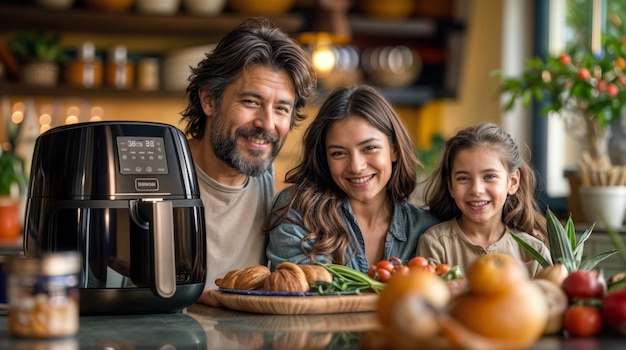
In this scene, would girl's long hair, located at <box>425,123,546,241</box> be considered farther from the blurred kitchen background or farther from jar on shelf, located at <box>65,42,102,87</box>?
jar on shelf, located at <box>65,42,102,87</box>

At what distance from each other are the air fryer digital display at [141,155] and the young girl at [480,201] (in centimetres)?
77

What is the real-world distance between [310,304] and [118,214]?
0.39 meters

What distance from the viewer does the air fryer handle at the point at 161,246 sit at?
1671 mm

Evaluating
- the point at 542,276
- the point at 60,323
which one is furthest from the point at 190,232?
the point at 542,276

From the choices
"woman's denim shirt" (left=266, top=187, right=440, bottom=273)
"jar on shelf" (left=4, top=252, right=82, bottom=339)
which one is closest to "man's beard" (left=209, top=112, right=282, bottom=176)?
"woman's denim shirt" (left=266, top=187, right=440, bottom=273)

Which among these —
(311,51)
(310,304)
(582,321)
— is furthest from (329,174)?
(311,51)

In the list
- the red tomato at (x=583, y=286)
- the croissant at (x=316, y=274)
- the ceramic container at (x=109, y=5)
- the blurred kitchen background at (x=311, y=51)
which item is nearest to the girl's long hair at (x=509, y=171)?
the croissant at (x=316, y=274)

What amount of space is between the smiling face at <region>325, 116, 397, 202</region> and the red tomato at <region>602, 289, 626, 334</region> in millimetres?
886

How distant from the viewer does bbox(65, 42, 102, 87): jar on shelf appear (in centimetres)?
484

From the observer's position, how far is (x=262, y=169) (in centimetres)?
245

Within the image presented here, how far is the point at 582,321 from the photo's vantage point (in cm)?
142

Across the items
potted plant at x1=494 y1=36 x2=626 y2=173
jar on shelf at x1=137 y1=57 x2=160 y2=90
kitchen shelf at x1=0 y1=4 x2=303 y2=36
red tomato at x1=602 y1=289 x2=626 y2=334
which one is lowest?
red tomato at x1=602 y1=289 x2=626 y2=334

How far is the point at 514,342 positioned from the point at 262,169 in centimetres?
137

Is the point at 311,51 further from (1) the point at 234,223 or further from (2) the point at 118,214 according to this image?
(2) the point at 118,214
